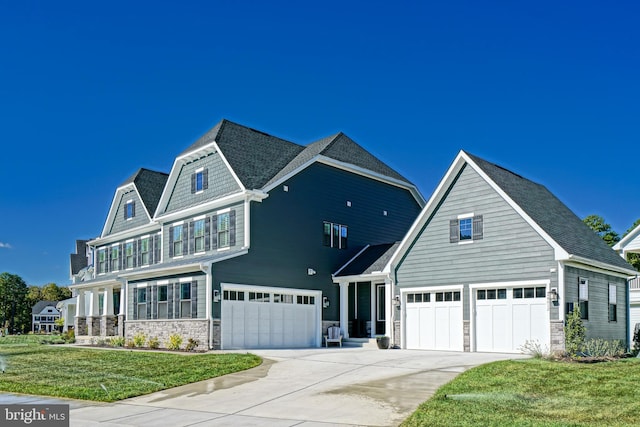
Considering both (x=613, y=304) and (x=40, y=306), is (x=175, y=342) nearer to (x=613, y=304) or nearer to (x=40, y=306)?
(x=613, y=304)

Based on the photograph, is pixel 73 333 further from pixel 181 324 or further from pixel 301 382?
pixel 301 382

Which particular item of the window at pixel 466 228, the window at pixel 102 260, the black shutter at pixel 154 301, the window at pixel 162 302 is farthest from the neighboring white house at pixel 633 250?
→ the window at pixel 102 260

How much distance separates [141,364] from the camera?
63.1 feet

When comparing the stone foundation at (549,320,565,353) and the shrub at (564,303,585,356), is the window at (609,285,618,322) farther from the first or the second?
the stone foundation at (549,320,565,353)

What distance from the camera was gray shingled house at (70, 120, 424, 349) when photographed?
83.6 ft

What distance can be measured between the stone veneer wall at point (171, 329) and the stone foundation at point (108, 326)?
6.51 metres

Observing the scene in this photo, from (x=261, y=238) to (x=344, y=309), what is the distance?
17.0 ft

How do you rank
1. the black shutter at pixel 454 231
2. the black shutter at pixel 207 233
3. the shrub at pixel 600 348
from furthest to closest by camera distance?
the black shutter at pixel 207 233 → the black shutter at pixel 454 231 → the shrub at pixel 600 348

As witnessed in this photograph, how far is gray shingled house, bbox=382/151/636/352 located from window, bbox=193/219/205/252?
9.28 meters

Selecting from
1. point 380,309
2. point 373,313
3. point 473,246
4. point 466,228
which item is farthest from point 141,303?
point 473,246

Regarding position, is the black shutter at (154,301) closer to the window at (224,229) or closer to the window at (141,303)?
the window at (141,303)

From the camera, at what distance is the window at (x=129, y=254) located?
120 ft

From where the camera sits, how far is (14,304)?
4011 inches

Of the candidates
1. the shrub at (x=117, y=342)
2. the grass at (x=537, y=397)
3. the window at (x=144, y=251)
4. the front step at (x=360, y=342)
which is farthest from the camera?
the window at (x=144, y=251)
